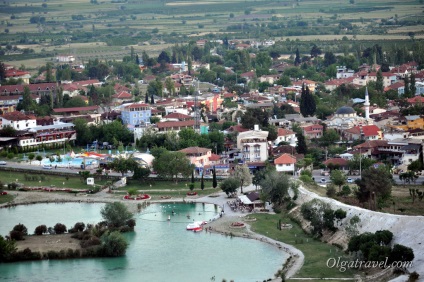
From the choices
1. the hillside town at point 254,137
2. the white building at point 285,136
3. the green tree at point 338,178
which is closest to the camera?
the hillside town at point 254,137

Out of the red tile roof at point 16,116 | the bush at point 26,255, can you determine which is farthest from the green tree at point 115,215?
the red tile roof at point 16,116

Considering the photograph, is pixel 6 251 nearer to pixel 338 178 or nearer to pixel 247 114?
pixel 338 178

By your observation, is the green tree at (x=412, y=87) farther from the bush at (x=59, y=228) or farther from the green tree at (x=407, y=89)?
the bush at (x=59, y=228)

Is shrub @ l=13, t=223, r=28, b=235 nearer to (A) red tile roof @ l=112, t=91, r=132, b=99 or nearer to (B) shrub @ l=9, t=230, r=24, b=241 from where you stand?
(B) shrub @ l=9, t=230, r=24, b=241

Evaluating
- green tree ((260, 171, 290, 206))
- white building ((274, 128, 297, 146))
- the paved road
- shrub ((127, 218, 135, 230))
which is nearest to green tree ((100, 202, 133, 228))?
shrub ((127, 218, 135, 230))

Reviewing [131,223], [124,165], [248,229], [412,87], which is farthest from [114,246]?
[412,87]

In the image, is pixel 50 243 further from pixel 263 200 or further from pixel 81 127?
pixel 81 127

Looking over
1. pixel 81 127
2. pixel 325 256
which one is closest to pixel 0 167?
pixel 81 127
